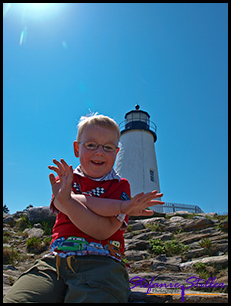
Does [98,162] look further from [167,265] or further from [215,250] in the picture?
[215,250]

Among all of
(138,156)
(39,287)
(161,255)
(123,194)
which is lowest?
(39,287)

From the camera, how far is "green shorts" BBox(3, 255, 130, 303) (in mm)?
1619

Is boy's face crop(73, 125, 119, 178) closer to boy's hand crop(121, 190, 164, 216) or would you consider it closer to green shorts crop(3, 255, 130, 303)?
boy's hand crop(121, 190, 164, 216)

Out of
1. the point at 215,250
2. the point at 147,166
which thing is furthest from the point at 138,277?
the point at 147,166

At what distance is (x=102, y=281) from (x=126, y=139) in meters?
20.3

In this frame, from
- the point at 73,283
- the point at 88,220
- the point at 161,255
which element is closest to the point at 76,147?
the point at 88,220

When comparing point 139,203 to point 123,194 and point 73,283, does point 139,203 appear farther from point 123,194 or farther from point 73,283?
point 73,283

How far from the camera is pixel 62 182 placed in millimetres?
1886

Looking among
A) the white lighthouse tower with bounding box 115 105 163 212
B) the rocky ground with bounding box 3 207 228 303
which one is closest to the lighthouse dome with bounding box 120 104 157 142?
the white lighthouse tower with bounding box 115 105 163 212

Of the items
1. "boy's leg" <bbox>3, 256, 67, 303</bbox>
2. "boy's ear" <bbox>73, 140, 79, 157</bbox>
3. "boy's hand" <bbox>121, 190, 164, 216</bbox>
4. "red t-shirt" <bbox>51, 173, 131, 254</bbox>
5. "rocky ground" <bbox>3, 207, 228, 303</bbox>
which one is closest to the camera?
"boy's leg" <bbox>3, 256, 67, 303</bbox>

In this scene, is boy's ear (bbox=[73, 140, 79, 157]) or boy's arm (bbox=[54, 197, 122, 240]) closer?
boy's arm (bbox=[54, 197, 122, 240])

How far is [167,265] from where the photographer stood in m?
5.14

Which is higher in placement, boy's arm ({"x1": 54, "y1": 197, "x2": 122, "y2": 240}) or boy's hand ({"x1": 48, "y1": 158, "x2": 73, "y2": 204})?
boy's hand ({"x1": 48, "y1": 158, "x2": 73, "y2": 204})

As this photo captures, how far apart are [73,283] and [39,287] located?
260mm
